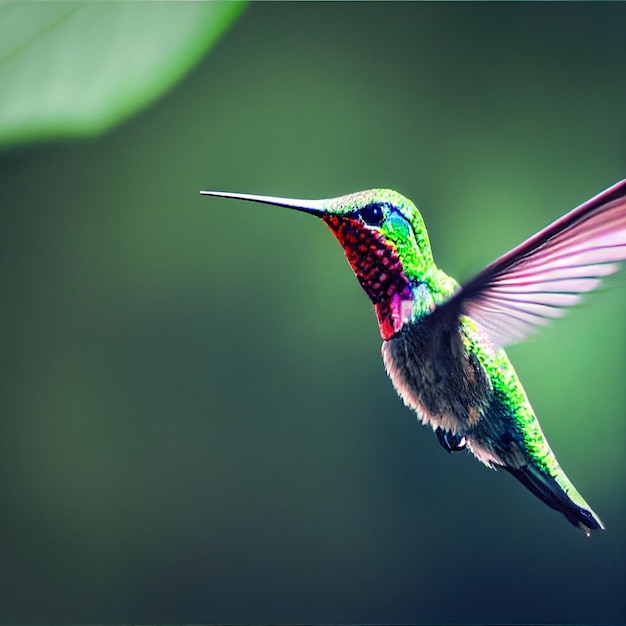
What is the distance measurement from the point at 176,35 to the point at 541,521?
1.46m

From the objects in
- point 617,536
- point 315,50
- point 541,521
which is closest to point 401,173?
point 315,50

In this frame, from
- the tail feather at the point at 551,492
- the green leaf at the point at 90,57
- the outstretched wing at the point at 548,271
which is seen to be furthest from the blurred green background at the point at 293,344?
the outstretched wing at the point at 548,271

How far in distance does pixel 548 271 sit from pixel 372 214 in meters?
0.31

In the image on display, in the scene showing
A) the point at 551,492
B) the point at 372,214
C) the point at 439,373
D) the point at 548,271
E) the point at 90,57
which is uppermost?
the point at 90,57

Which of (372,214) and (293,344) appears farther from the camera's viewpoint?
(293,344)

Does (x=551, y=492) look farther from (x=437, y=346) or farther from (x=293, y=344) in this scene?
(x=293, y=344)

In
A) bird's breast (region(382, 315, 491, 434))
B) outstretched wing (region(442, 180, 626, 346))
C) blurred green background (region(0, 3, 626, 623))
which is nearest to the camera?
outstretched wing (region(442, 180, 626, 346))

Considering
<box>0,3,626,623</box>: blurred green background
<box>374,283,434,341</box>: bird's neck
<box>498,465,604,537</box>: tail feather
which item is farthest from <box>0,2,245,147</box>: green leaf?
<box>498,465,604,537</box>: tail feather

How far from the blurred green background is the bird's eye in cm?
53

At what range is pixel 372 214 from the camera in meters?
1.03

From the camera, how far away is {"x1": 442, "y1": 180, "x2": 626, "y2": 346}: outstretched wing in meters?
0.68

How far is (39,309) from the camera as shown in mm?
1616

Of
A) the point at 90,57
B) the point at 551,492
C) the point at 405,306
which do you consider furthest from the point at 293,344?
the point at 90,57

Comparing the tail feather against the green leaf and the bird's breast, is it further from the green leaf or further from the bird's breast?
the green leaf
